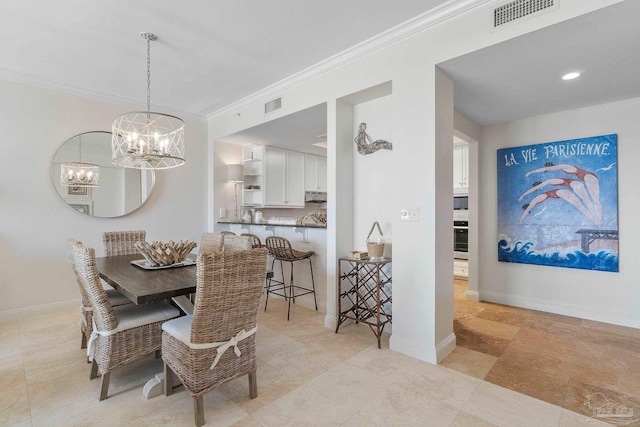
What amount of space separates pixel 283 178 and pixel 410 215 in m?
3.35

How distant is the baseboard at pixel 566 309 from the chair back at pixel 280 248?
2616mm

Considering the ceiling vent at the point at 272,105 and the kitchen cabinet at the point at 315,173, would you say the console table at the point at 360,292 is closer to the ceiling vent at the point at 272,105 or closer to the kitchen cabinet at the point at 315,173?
the ceiling vent at the point at 272,105

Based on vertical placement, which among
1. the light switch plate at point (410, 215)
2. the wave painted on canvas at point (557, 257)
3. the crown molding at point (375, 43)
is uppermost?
the crown molding at point (375, 43)

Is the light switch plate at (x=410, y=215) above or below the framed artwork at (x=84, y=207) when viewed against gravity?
below

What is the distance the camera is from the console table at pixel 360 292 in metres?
→ 3.00

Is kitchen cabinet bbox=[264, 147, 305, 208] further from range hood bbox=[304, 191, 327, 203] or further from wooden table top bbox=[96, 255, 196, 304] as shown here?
wooden table top bbox=[96, 255, 196, 304]

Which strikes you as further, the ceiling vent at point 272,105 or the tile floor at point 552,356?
the ceiling vent at point 272,105

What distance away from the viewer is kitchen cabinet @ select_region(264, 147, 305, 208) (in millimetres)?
5277

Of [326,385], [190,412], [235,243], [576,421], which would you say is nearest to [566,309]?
[576,421]

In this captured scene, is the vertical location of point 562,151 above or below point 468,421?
above

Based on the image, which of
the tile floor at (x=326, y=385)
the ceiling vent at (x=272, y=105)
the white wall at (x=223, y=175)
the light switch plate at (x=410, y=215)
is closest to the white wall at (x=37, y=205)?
the tile floor at (x=326, y=385)

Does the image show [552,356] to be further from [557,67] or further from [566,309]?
[557,67]

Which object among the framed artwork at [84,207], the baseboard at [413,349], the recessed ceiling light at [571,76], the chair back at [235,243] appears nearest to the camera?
the baseboard at [413,349]

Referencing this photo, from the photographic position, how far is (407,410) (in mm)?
1862
